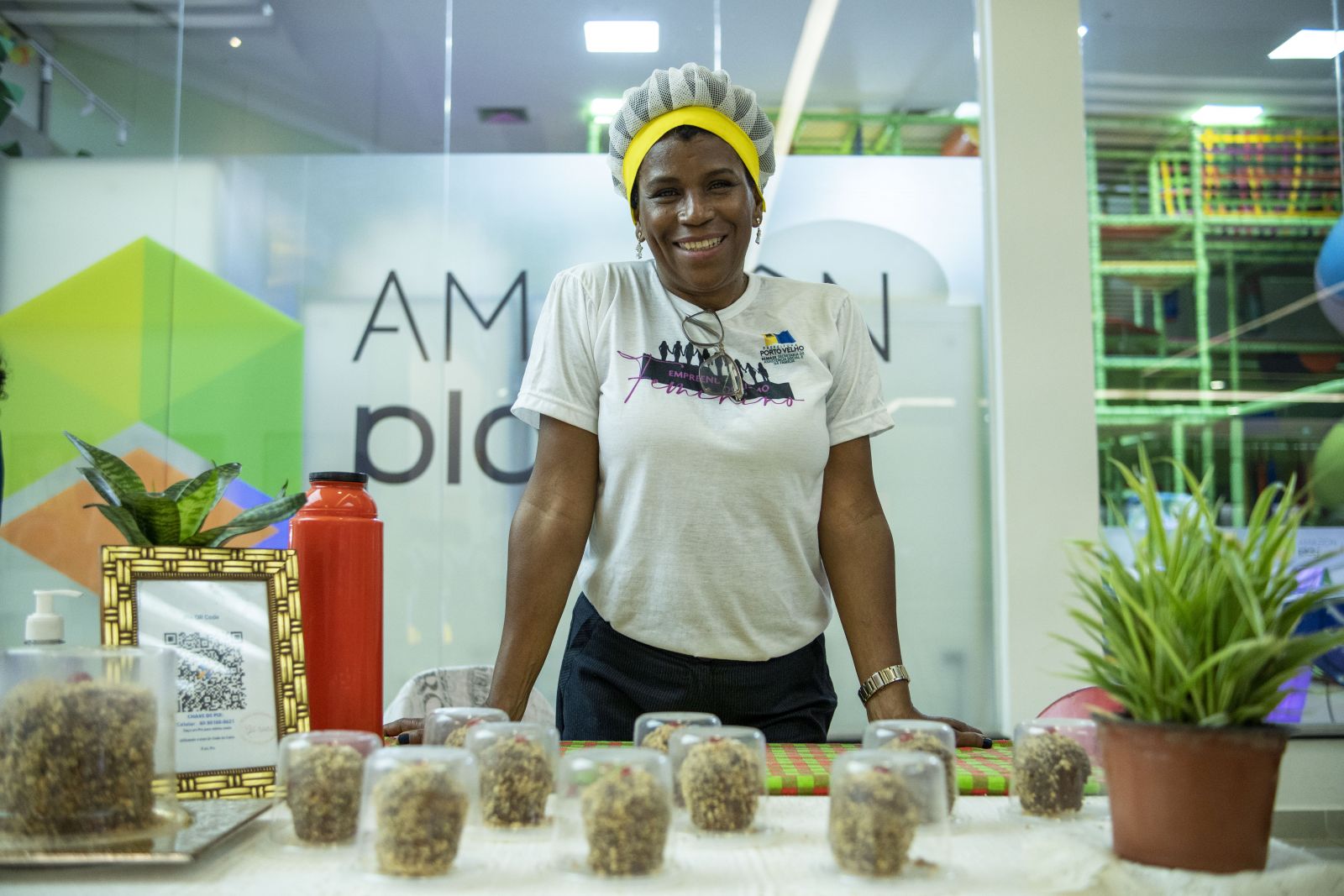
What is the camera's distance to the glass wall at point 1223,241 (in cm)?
354

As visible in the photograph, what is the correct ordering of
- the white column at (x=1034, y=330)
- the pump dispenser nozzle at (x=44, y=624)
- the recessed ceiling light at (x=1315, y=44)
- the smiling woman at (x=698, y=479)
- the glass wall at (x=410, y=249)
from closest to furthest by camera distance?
the pump dispenser nozzle at (x=44, y=624) < the smiling woman at (x=698, y=479) < the white column at (x=1034, y=330) < the glass wall at (x=410, y=249) < the recessed ceiling light at (x=1315, y=44)

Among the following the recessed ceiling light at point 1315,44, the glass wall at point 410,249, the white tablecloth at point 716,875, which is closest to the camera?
the white tablecloth at point 716,875

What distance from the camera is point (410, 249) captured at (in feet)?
11.5

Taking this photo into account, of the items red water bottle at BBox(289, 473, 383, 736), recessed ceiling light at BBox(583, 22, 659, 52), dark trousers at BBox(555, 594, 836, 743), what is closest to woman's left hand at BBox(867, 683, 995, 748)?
dark trousers at BBox(555, 594, 836, 743)

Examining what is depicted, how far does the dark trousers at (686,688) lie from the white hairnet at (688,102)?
2.21ft

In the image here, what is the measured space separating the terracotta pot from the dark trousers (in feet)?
2.39

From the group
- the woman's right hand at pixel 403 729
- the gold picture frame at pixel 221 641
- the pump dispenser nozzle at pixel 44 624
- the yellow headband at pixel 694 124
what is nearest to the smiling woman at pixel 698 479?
the yellow headband at pixel 694 124

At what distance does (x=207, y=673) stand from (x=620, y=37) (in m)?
3.01

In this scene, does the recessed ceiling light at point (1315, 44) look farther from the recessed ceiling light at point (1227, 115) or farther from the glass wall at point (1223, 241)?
the recessed ceiling light at point (1227, 115)

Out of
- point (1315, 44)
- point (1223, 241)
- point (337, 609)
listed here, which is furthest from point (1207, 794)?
point (1315, 44)

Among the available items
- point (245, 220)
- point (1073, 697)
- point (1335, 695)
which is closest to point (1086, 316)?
point (1335, 695)

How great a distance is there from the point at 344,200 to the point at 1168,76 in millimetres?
2748

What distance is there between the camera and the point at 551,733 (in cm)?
86

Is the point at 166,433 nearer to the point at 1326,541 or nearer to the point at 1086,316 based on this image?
the point at 1086,316
